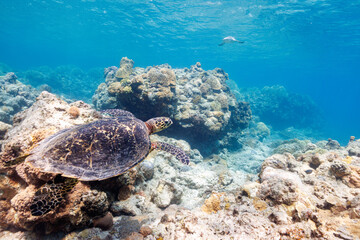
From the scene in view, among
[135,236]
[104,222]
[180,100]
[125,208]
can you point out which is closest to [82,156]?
[104,222]

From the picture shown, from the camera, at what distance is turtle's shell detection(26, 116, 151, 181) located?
8.13 ft

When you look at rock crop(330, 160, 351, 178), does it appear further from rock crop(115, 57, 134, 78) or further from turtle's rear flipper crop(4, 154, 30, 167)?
rock crop(115, 57, 134, 78)

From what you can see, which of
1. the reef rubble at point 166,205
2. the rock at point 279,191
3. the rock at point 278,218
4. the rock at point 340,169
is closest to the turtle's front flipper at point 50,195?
the reef rubble at point 166,205

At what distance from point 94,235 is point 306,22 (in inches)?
1276

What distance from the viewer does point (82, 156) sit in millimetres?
2670

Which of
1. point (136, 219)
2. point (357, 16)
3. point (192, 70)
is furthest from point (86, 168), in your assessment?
point (357, 16)

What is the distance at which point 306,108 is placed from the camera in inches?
1228

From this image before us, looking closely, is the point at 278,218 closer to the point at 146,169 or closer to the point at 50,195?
the point at 146,169

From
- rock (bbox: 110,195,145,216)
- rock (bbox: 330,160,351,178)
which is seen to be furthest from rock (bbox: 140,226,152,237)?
rock (bbox: 330,160,351,178)

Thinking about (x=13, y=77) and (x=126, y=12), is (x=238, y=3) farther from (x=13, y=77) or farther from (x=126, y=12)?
(x=13, y=77)

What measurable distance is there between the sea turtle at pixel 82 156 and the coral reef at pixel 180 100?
497cm

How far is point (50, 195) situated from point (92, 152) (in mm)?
803

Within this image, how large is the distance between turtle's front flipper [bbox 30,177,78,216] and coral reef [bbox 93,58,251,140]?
5.84m

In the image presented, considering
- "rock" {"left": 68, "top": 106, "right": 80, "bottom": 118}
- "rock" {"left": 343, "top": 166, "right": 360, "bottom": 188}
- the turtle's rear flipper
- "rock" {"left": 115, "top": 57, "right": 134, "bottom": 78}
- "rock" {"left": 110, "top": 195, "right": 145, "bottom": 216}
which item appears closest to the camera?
the turtle's rear flipper
